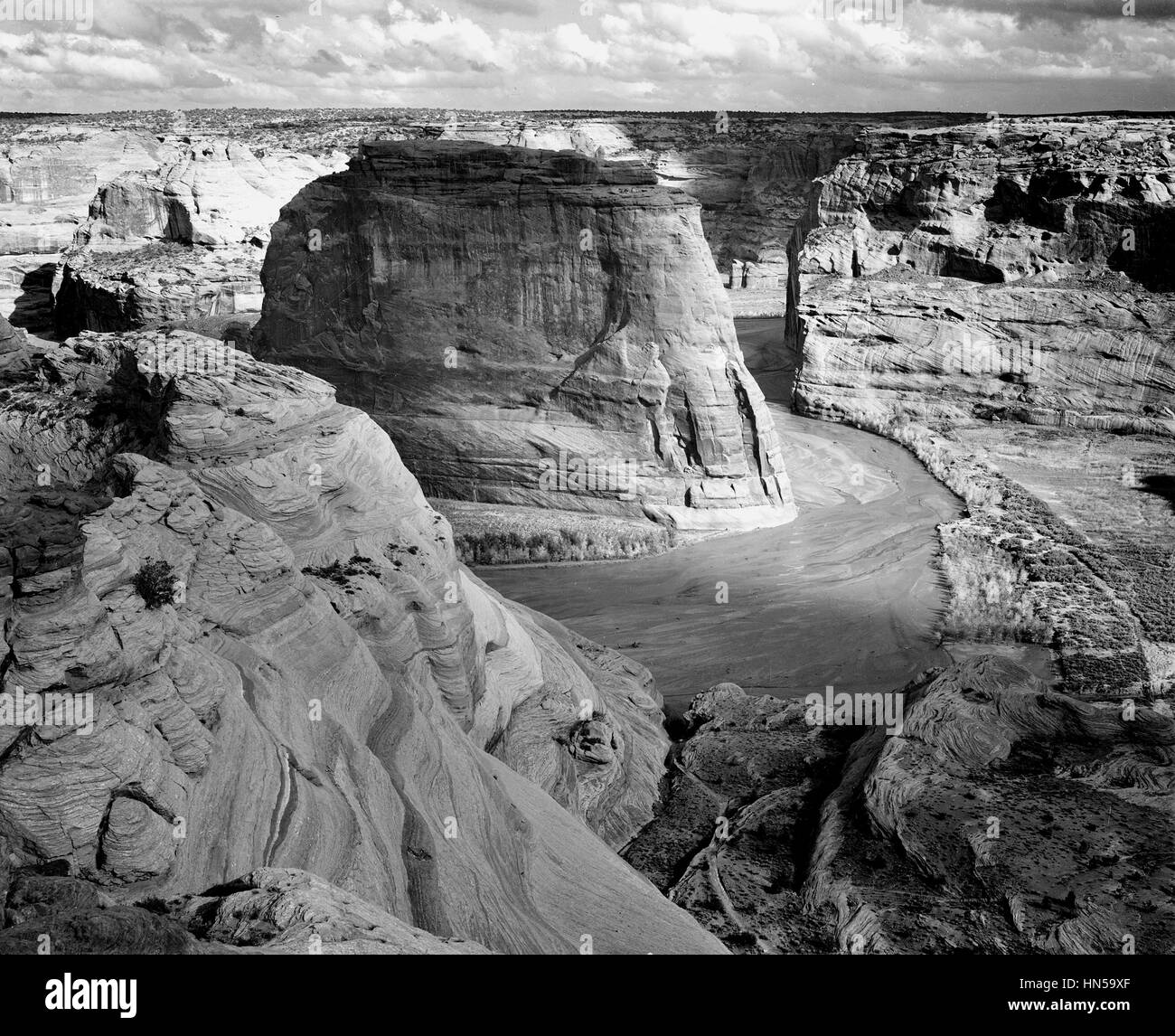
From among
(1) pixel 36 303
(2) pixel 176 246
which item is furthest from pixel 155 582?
(1) pixel 36 303

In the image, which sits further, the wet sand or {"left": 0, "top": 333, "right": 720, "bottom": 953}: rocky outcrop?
the wet sand

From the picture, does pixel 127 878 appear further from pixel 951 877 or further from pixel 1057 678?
pixel 1057 678

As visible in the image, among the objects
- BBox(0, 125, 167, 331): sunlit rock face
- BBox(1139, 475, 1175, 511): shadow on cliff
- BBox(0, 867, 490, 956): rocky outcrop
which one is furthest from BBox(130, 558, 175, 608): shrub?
BBox(0, 125, 167, 331): sunlit rock face

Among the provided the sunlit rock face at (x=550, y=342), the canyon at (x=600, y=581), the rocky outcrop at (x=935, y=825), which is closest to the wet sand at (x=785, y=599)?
the canyon at (x=600, y=581)

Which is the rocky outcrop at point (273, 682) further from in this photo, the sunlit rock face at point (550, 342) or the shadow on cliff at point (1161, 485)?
the shadow on cliff at point (1161, 485)

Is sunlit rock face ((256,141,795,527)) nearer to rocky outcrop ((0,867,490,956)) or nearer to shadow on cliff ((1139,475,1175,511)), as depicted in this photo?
shadow on cliff ((1139,475,1175,511))
